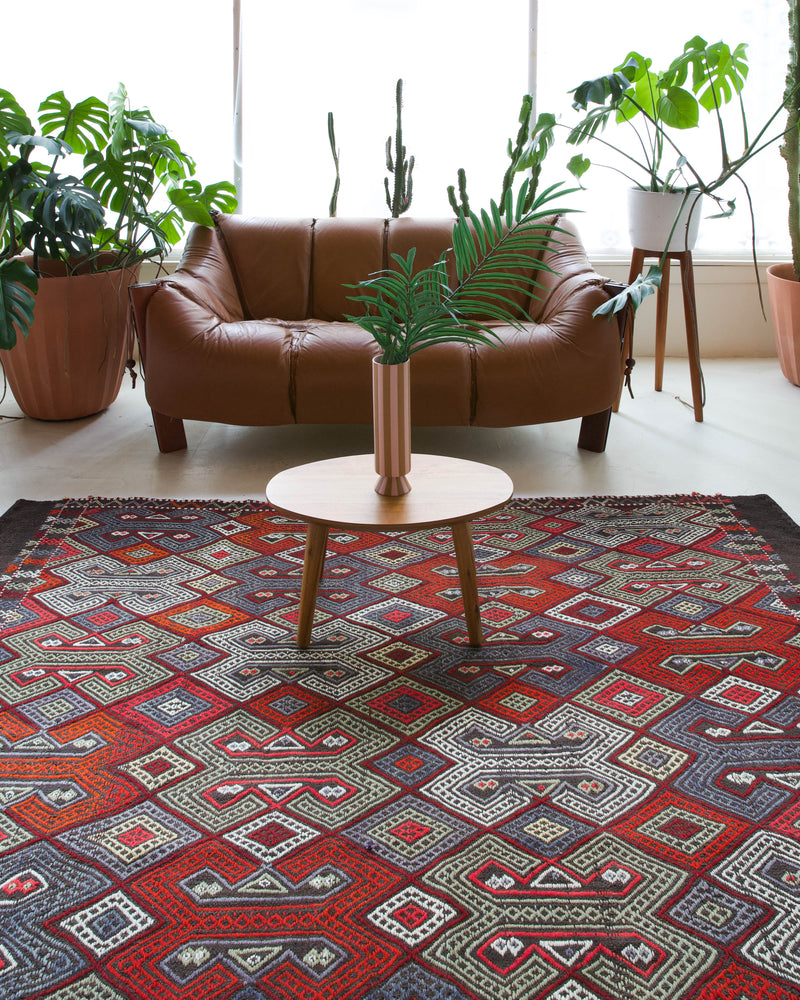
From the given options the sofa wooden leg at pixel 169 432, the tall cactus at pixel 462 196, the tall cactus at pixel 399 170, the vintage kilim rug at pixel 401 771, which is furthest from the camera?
the tall cactus at pixel 399 170

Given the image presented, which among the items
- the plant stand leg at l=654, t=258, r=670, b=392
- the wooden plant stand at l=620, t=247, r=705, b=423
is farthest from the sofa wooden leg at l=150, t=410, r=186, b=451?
the plant stand leg at l=654, t=258, r=670, b=392

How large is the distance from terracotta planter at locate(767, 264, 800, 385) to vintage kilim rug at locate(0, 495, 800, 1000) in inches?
66.9

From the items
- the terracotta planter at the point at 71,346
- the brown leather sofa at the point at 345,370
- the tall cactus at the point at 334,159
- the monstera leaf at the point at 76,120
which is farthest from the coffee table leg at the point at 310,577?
the tall cactus at the point at 334,159

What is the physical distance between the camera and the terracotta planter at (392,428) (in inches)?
88.9

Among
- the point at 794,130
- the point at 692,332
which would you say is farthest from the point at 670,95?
the point at 692,332

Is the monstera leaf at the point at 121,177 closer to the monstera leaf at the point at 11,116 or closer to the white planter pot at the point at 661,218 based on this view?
the monstera leaf at the point at 11,116

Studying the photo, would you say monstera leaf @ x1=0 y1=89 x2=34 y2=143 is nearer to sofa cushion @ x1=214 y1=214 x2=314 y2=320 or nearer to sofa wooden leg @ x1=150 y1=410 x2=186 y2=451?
sofa cushion @ x1=214 y1=214 x2=314 y2=320

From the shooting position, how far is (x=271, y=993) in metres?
1.39

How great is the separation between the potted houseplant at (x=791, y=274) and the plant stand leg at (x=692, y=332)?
0.60 metres

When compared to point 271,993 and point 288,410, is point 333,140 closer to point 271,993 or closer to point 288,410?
point 288,410

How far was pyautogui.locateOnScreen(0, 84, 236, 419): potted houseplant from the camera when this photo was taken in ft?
11.7

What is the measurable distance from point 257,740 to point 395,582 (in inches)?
31.0

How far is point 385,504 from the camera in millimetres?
2240

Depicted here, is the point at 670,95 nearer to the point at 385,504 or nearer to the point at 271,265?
the point at 271,265
